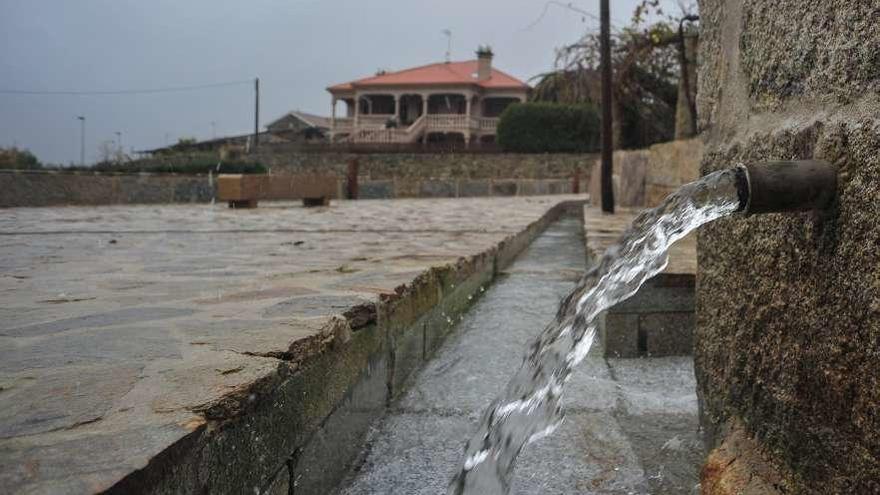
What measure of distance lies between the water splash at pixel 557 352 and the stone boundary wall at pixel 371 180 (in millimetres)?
11054

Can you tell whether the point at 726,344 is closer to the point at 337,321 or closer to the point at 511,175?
the point at 337,321

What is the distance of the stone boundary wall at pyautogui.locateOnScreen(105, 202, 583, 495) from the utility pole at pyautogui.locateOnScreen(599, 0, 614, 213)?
559 centimetres

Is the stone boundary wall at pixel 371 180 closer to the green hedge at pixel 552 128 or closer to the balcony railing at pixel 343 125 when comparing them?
the green hedge at pixel 552 128

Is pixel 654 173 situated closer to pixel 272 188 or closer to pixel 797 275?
pixel 272 188

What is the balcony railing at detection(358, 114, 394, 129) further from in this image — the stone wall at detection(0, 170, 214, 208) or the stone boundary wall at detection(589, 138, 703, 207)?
the stone boundary wall at detection(589, 138, 703, 207)

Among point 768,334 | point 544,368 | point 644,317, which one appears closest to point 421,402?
point 544,368

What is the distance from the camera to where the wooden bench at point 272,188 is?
11.1m

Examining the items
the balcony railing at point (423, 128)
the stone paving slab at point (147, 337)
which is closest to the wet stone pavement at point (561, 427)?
the stone paving slab at point (147, 337)

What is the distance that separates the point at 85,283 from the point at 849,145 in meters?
2.41

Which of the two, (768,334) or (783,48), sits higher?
(783,48)

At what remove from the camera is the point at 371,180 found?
23.6m

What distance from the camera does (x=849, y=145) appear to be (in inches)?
40.7

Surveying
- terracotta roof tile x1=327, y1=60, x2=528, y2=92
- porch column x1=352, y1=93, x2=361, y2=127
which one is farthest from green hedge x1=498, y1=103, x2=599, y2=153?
porch column x1=352, y1=93, x2=361, y2=127

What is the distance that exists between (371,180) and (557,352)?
22352mm
